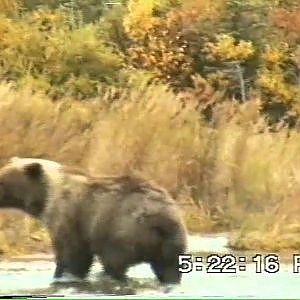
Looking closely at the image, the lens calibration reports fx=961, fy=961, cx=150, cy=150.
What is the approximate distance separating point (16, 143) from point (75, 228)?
255 mm

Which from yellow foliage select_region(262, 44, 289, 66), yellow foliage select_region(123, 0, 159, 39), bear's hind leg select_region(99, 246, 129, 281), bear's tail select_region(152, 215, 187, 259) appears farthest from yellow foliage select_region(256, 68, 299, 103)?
bear's hind leg select_region(99, 246, 129, 281)

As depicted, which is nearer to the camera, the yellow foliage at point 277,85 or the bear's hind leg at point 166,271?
the bear's hind leg at point 166,271

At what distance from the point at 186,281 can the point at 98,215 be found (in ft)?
0.87

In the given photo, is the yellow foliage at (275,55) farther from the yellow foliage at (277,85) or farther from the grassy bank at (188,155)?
the grassy bank at (188,155)

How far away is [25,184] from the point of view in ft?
7.60

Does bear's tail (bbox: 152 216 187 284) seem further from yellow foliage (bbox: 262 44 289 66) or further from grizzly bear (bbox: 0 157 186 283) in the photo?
yellow foliage (bbox: 262 44 289 66)

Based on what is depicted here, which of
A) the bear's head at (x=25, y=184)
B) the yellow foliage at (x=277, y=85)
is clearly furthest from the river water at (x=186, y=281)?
the yellow foliage at (x=277, y=85)

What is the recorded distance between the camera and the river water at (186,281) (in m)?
2.29

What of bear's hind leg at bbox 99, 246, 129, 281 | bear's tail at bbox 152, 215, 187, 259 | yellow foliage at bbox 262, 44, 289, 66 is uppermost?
yellow foliage at bbox 262, 44, 289, 66

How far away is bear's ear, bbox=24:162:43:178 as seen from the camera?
2.31 meters

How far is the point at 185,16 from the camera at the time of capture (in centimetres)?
238

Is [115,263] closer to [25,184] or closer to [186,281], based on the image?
[186,281]

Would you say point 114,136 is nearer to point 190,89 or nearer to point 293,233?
point 190,89
